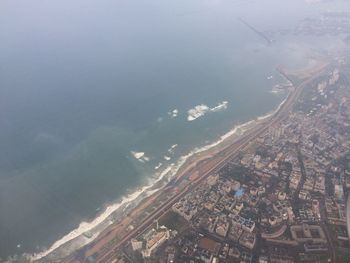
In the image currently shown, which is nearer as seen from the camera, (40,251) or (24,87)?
(40,251)

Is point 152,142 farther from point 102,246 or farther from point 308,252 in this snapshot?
point 308,252

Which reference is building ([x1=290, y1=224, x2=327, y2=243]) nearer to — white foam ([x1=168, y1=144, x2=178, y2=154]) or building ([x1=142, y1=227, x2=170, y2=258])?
building ([x1=142, y1=227, x2=170, y2=258])

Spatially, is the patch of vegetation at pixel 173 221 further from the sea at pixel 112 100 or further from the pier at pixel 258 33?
the pier at pixel 258 33

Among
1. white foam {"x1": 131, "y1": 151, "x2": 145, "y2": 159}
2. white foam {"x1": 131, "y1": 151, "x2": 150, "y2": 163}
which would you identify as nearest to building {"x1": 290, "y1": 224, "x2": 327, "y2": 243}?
white foam {"x1": 131, "y1": 151, "x2": 150, "y2": 163}

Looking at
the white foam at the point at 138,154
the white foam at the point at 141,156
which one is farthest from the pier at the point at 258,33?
the white foam at the point at 141,156

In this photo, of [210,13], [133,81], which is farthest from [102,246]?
[210,13]

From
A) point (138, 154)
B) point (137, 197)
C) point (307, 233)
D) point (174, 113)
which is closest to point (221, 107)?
point (174, 113)

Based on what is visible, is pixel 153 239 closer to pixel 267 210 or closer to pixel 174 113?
pixel 267 210
